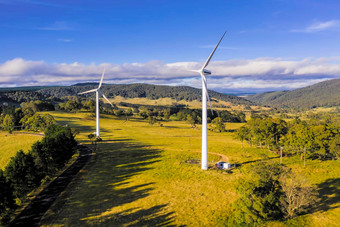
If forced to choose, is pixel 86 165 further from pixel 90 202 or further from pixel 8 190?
pixel 8 190

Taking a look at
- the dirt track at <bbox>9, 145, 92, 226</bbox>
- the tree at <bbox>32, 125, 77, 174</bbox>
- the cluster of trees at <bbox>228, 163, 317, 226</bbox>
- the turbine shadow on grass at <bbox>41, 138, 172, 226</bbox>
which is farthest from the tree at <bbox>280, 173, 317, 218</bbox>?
the tree at <bbox>32, 125, 77, 174</bbox>

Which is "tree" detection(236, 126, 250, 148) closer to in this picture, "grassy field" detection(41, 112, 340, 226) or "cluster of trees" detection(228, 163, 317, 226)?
"grassy field" detection(41, 112, 340, 226)

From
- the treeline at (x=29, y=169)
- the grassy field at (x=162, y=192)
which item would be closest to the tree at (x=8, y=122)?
the treeline at (x=29, y=169)

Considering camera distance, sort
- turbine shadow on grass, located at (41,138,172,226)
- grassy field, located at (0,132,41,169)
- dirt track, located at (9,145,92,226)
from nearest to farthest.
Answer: dirt track, located at (9,145,92,226)
turbine shadow on grass, located at (41,138,172,226)
grassy field, located at (0,132,41,169)

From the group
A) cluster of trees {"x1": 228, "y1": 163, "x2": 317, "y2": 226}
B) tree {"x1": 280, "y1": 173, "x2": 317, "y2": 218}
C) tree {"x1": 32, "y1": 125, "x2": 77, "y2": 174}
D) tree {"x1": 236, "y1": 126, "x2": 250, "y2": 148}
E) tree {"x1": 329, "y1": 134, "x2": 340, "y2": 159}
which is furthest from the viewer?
tree {"x1": 236, "y1": 126, "x2": 250, "y2": 148}

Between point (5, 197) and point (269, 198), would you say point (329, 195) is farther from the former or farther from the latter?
point (5, 197)

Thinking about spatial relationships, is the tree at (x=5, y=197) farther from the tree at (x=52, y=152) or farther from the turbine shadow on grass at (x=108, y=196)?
the tree at (x=52, y=152)
